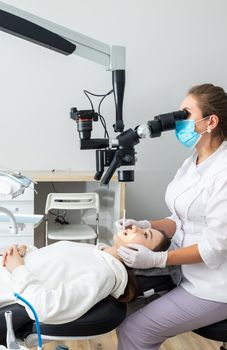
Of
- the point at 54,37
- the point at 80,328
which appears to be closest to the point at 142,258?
the point at 80,328

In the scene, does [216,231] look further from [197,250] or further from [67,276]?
[67,276]

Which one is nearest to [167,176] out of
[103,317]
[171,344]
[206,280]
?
[171,344]

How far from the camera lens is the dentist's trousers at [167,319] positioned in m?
1.38

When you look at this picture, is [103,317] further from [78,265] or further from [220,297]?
[220,297]

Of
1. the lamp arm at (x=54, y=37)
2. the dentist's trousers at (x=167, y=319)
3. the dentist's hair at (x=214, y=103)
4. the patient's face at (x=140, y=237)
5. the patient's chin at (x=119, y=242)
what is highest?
the lamp arm at (x=54, y=37)

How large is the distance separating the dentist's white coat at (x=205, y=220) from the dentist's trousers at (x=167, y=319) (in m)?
0.03

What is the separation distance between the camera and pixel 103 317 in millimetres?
1207

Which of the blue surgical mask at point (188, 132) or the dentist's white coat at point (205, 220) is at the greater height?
the blue surgical mask at point (188, 132)

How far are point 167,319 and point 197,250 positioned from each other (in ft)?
0.79

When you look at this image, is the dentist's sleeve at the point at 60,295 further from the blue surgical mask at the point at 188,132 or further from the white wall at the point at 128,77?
the white wall at the point at 128,77

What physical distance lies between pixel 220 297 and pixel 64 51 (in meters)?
0.92

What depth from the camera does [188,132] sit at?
153cm

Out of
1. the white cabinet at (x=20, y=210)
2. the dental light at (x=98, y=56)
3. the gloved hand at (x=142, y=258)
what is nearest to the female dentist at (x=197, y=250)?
the gloved hand at (x=142, y=258)

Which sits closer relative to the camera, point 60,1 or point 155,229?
point 155,229
